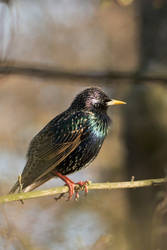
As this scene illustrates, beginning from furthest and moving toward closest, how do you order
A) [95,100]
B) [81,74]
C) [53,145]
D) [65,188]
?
[81,74] < [95,100] < [53,145] < [65,188]

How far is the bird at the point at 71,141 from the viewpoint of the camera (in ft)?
18.1

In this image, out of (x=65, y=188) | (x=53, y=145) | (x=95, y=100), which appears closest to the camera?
(x=65, y=188)

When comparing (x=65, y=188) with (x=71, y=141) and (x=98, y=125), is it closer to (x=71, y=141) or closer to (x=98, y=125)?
(x=71, y=141)

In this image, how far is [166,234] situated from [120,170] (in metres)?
2.57

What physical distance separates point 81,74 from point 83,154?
95 cm

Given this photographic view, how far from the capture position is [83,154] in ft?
18.6

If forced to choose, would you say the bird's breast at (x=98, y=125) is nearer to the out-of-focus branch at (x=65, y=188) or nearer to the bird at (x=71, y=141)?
the bird at (x=71, y=141)

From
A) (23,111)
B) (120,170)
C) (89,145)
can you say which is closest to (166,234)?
(89,145)

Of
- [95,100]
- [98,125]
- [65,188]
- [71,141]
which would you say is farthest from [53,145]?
[65,188]

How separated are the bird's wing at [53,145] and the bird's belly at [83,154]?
7 centimetres

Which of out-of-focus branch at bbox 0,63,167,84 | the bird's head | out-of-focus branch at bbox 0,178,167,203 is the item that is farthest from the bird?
out-of-focus branch at bbox 0,178,167,203

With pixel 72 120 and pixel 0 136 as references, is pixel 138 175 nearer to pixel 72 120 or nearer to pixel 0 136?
pixel 72 120

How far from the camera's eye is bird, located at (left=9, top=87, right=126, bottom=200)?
18.1 ft

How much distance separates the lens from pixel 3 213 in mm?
4281
